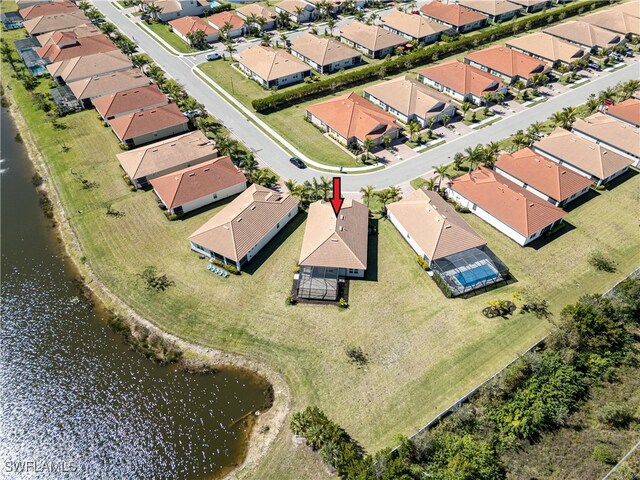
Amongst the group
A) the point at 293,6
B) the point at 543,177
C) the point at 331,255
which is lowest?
the point at 331,255

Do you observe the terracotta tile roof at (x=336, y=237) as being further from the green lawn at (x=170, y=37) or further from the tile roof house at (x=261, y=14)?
the tile roof house at (x=261, y=14)

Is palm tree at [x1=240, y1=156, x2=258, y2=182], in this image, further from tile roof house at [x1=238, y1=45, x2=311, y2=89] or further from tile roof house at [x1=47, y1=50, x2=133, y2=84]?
tile roof house at [x1=47, y1=50, x2=133, y2=84]

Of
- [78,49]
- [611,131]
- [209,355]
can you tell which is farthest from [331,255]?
[78,49]

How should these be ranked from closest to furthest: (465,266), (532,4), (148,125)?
(465,266) → (148,125) → (532,4)

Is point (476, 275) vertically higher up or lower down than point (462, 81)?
lower down

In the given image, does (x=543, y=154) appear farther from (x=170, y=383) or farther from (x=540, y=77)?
(x=170, y=383)

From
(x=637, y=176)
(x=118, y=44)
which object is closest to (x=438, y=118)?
(x=637, y=176)

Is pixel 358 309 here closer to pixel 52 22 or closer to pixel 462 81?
pixel 462 81

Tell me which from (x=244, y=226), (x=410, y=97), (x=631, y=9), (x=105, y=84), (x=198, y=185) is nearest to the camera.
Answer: (x=244, y=226)
